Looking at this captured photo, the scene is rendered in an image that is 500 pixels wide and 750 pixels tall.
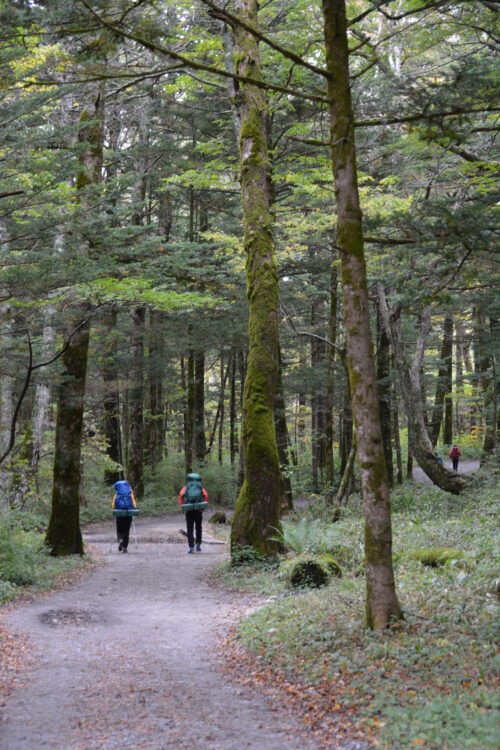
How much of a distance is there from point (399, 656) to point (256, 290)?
7.44 meters

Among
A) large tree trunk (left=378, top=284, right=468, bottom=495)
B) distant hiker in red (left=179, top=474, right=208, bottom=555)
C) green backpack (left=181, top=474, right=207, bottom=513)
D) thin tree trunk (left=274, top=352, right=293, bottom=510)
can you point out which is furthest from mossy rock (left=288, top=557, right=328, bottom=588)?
thin tree trunk (left=274, top=352, right=293, bottom=510)

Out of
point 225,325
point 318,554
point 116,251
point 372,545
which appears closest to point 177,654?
point 372,545

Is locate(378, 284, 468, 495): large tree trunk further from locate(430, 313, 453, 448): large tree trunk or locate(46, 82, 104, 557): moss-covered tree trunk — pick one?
locate(430, 313, 453, 448): large tree trunk

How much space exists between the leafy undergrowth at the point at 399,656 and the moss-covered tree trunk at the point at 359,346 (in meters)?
0.48

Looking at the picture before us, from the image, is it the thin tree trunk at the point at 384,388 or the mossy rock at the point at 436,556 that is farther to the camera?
the thin tree trunk at the point at 384,388

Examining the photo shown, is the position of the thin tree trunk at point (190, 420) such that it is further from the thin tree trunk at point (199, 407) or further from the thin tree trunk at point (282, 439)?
the thin tree trunk at point (282, 439)

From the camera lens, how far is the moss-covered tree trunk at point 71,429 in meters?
12.8

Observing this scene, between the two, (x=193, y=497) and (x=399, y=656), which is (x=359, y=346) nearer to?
(x=399, y=656)

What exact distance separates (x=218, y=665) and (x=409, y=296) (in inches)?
229

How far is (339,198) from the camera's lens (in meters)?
6.15

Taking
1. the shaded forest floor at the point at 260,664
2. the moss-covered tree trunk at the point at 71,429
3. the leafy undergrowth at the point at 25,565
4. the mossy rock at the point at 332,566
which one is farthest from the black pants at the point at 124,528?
the mossy rock at the point at 332,566

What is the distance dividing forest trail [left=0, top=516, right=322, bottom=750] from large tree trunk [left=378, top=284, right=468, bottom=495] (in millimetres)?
7748

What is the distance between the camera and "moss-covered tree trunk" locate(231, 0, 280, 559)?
10.9 metres

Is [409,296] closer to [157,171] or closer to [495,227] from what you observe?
[495,227]
